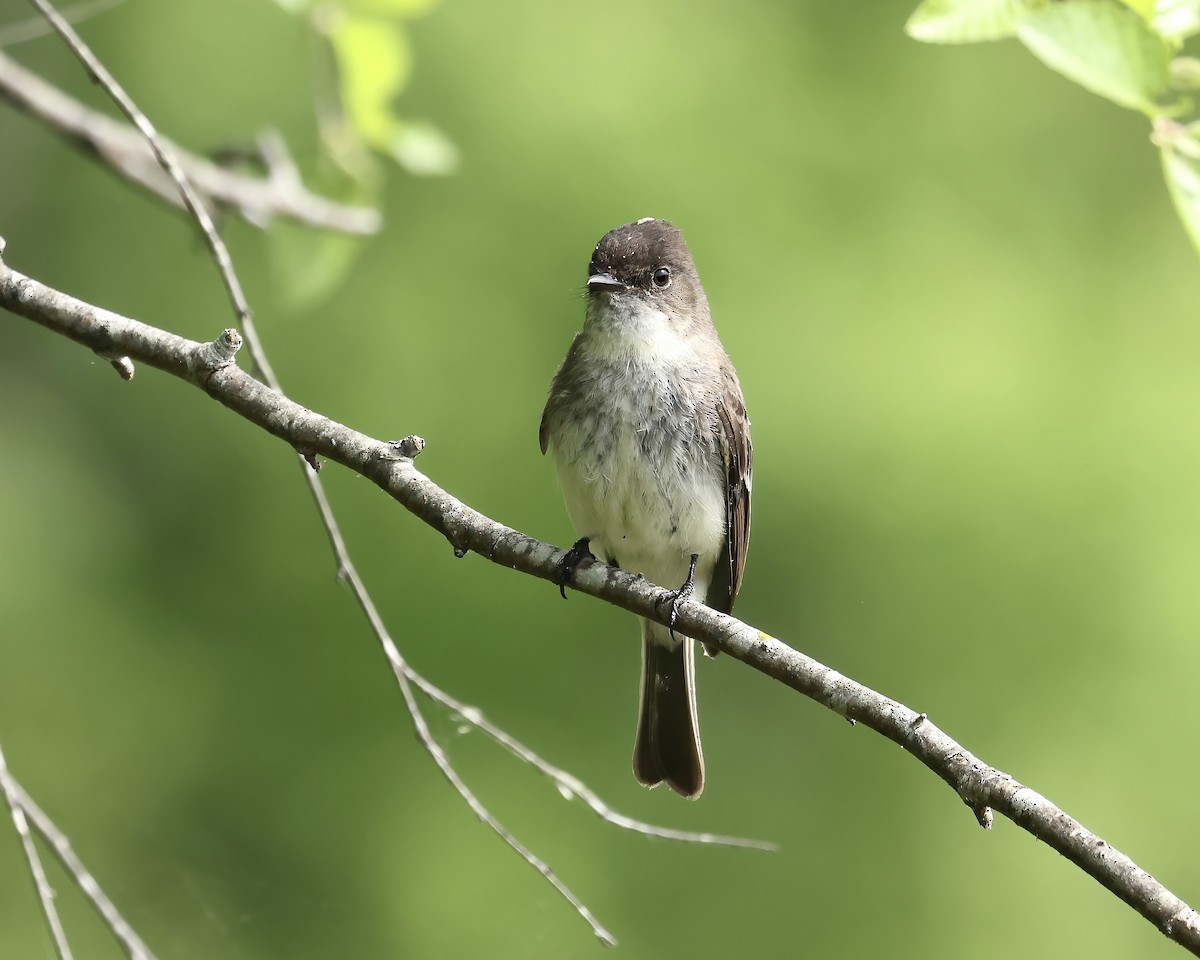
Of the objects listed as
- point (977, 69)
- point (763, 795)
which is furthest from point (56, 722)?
point (977, 69)

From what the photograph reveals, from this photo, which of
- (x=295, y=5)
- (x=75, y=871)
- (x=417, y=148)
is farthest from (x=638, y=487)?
(x=75, y=871)

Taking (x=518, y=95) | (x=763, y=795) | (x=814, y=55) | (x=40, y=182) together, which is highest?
(x=814, y=55)

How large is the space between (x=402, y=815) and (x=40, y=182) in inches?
185

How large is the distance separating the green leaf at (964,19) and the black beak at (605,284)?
1.88 meters

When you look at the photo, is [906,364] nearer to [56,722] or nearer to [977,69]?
[977,69]

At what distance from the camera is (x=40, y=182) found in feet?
28.9

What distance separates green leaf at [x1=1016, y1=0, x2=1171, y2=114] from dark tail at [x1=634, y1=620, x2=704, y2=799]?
2548 millimetres

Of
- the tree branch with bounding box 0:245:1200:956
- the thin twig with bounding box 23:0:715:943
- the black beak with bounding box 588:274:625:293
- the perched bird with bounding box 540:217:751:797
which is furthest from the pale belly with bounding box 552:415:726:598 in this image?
the thin twig with bounding box 23:0:715:943

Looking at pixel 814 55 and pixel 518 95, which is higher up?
pixel 814 55

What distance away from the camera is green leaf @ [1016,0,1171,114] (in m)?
1.84

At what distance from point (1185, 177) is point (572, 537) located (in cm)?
505

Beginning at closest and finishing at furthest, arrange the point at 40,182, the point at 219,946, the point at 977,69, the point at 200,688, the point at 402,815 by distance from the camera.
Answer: the point at 219,946, the point at 402,815, the point at 200,688, the point at 977,69, the point at 40,182

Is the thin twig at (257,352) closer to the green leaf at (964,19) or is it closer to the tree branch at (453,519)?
the tree branch at (453,519)

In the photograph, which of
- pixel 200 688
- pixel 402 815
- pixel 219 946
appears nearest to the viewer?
pixel 219 946
